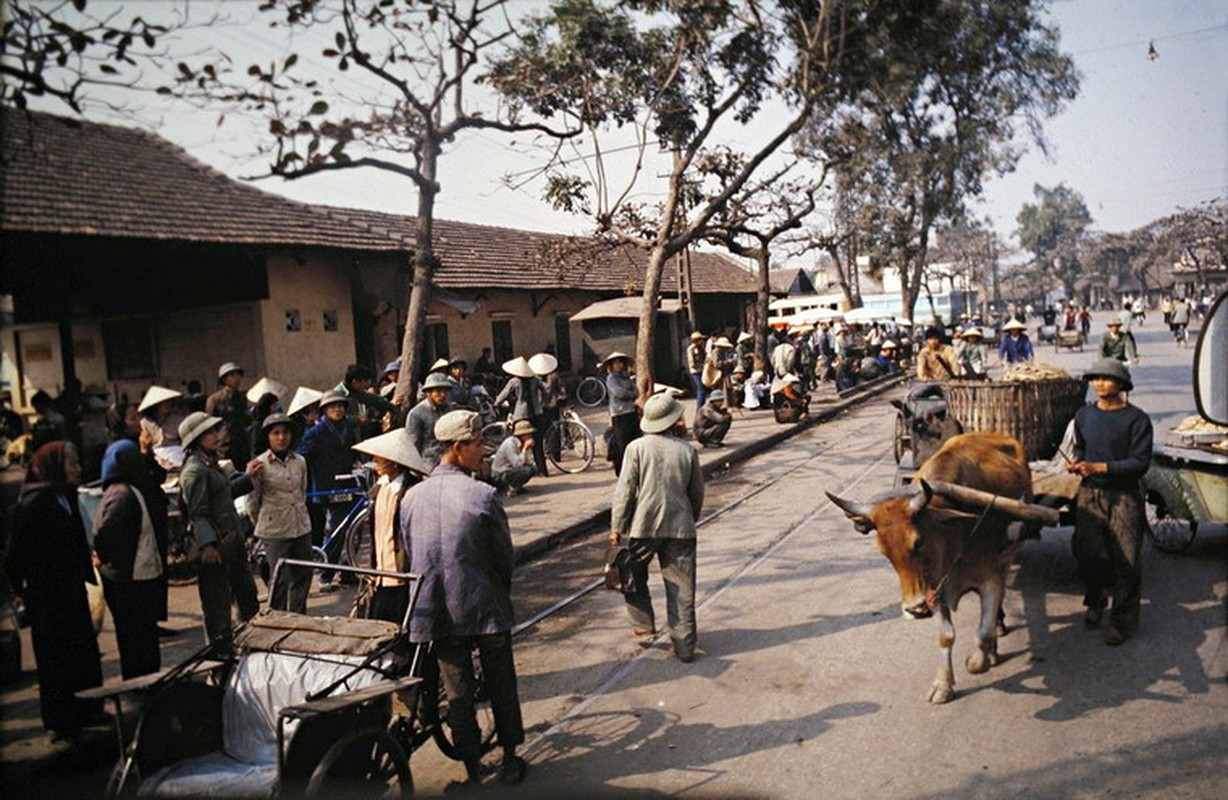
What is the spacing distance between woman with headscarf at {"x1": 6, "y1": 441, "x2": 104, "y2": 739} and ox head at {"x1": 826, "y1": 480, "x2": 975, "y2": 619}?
4.48 metres

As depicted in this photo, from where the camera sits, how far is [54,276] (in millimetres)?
12570

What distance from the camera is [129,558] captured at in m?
5.03

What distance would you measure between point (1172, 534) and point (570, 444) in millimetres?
9296

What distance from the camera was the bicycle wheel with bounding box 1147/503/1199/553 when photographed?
7141 mm

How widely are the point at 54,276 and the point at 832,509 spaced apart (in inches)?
467

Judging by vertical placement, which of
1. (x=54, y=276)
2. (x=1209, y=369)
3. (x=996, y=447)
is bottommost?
(x=996, y=447)

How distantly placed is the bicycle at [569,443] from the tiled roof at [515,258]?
3.77m

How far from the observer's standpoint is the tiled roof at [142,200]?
11.6m

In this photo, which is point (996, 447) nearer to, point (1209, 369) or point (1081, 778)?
point (1209, 369)

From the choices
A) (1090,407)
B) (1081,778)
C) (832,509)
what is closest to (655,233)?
(832,509)

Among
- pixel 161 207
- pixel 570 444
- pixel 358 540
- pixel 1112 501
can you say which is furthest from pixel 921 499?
pixel 161 207

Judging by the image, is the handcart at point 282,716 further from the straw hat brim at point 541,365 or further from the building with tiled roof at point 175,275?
the building with tiled roof at point 175,275

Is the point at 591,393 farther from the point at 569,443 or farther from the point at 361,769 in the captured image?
the point at 361,769

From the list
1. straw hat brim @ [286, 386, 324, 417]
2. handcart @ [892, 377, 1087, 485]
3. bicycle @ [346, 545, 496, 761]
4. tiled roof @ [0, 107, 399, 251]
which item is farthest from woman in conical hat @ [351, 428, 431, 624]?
tiled roof @ [0, 107, 399, 251]
